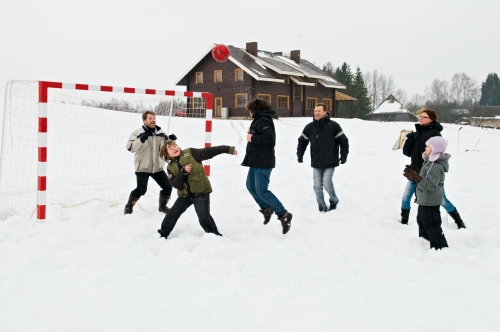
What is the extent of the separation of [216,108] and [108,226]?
1010 inches

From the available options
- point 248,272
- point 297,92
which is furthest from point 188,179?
point 297,92

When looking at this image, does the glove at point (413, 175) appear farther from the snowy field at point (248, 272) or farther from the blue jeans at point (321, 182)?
the blue jeans at point (321, 182)

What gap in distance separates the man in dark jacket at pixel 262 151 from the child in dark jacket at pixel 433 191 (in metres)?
1.65

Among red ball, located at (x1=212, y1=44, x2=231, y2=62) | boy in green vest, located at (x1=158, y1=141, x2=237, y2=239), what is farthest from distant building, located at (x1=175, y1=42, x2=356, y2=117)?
boy in green vest, located at (x1=158, y1=141, x2=237, y2=239)

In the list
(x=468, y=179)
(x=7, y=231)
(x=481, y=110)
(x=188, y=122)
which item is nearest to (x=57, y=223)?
(x=7, y=231)

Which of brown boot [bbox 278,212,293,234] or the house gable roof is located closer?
brown boot [bbox 278,212,293,234]

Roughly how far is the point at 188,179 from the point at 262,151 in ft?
3.45

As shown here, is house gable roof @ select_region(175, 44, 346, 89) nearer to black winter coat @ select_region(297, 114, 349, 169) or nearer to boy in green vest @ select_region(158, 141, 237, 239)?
black winter coat @ select_region(297, 114, 349, 169)

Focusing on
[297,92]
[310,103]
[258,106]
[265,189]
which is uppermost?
[297,92]

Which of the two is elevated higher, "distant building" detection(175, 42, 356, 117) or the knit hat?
"distant building" detection(175, 42, 356, 117)

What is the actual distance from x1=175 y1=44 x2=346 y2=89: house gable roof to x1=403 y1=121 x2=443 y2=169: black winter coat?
2298 cm

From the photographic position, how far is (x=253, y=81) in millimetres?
29266

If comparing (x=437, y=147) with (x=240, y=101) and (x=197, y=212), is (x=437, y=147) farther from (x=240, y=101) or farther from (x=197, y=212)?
(x=240, y=101)

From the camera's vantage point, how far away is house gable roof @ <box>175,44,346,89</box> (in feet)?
95.1
